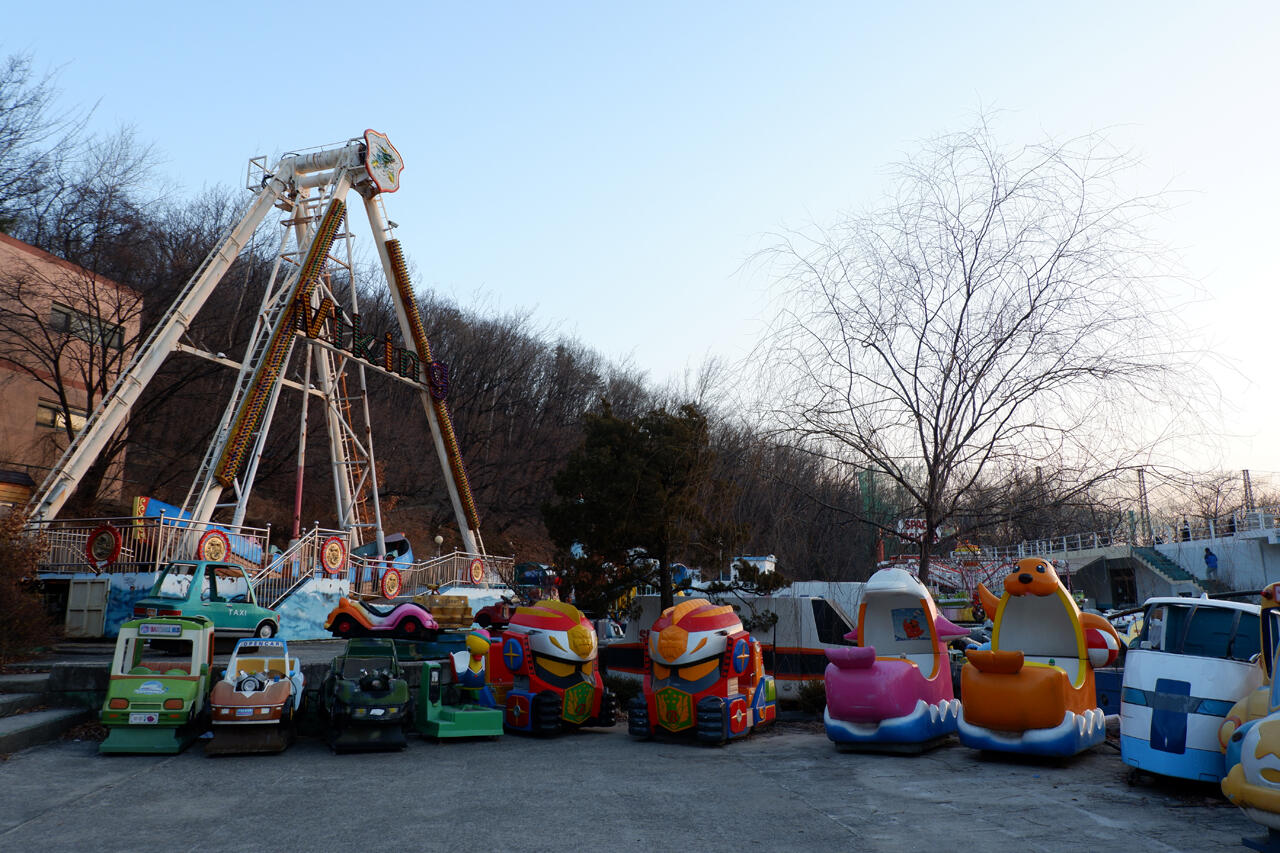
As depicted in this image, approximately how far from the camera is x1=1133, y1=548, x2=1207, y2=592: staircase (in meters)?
37.6

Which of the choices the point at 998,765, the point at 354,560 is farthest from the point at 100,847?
the point at 354,560

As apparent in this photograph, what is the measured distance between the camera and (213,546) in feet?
59.6

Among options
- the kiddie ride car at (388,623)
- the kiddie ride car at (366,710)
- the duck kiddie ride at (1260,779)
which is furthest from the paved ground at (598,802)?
the kiddie ride car at (388,623)

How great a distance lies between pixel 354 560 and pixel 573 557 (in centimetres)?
1060

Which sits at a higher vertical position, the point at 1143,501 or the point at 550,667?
the point at 1143,501

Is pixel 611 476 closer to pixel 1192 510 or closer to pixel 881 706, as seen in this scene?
pixel 881 706

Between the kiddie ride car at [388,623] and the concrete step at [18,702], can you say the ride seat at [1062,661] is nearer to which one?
the kiddie ride car at [388,623]

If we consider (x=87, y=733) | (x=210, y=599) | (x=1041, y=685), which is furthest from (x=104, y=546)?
(x=1041, y=685)

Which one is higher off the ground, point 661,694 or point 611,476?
point 611,476

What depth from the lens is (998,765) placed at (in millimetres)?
9039

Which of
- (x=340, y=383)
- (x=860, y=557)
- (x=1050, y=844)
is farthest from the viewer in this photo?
(x=340, y=383)

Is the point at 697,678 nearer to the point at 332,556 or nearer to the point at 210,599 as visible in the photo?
the point at 210,599

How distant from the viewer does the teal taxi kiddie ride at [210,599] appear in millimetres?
15125

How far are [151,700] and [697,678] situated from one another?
21.0ft
